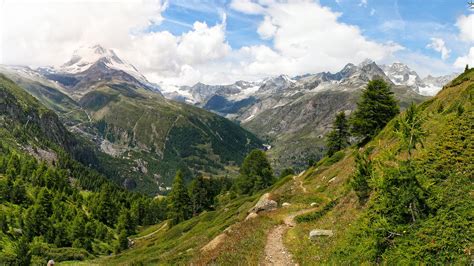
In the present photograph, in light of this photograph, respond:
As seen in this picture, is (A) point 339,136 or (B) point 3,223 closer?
(A) point 339,136

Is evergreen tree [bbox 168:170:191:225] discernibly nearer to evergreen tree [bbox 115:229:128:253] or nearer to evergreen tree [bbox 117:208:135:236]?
evergreen tree [bbox 115:229:128:253]

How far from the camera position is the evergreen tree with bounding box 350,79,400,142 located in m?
69.8

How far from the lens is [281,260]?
2714cm

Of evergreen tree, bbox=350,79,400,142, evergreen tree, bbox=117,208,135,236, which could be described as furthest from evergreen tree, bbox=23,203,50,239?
evergreen tree, bbox=350,79,400,142

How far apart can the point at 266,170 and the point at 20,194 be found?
87950 millimetres

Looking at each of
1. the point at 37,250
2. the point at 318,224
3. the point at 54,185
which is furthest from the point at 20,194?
the point at 318,224

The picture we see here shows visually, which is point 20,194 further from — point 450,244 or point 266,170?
point 450,244

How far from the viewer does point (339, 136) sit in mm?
91688

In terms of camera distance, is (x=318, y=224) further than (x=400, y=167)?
Yes

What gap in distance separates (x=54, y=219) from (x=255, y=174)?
220 ft

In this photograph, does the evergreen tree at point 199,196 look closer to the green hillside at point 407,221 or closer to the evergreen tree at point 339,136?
the evergreen tree at point 339,136

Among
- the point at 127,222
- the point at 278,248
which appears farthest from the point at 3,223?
the point at 278,248

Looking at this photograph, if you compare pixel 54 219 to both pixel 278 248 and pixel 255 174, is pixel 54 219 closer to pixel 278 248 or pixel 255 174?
pixel 255 174

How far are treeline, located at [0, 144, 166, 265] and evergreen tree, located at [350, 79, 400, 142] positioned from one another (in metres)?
64.6
